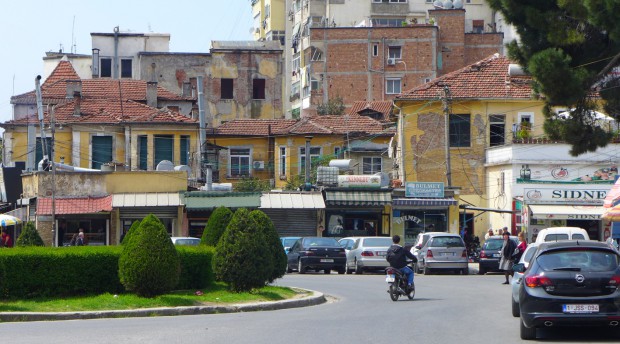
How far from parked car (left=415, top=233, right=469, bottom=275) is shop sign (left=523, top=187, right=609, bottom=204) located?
1149 centimetres

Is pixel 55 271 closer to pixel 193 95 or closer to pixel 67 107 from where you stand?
pixel 67 107

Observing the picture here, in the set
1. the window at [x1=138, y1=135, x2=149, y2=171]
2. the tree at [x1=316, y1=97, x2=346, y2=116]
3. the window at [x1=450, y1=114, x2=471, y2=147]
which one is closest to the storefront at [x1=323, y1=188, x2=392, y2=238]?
the window at [x1=450, y1=114, x2=471, y2=147]

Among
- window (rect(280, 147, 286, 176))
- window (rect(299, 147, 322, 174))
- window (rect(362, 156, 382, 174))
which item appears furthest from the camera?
window (rect(280, 147, 286, 176))

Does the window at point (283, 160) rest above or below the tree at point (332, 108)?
below

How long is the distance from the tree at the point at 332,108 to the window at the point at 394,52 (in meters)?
5.39

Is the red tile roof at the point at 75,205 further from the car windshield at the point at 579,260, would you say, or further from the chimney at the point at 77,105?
the car windshield at the point at 579,260

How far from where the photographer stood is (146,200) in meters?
56.5

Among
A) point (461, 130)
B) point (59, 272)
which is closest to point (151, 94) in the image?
point (461, 130)

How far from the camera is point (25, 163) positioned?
68250 millimetres

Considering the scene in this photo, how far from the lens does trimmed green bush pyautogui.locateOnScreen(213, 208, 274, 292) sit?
86.6 feet

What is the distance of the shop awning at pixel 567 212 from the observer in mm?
51844

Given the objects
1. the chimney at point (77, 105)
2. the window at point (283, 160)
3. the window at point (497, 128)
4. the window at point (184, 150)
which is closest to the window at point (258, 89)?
the window at point (283, 160)

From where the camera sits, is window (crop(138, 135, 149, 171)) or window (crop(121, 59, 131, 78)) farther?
window (crop(121, 59, 131, 78))

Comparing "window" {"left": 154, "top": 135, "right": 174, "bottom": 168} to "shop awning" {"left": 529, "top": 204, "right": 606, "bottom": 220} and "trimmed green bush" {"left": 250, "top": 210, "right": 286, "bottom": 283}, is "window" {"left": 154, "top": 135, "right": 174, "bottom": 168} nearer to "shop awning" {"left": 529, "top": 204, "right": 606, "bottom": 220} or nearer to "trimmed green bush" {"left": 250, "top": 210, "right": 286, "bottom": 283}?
"shop awning" {"left": 529, "top": 204, "right": 606, "bottom": 220}
